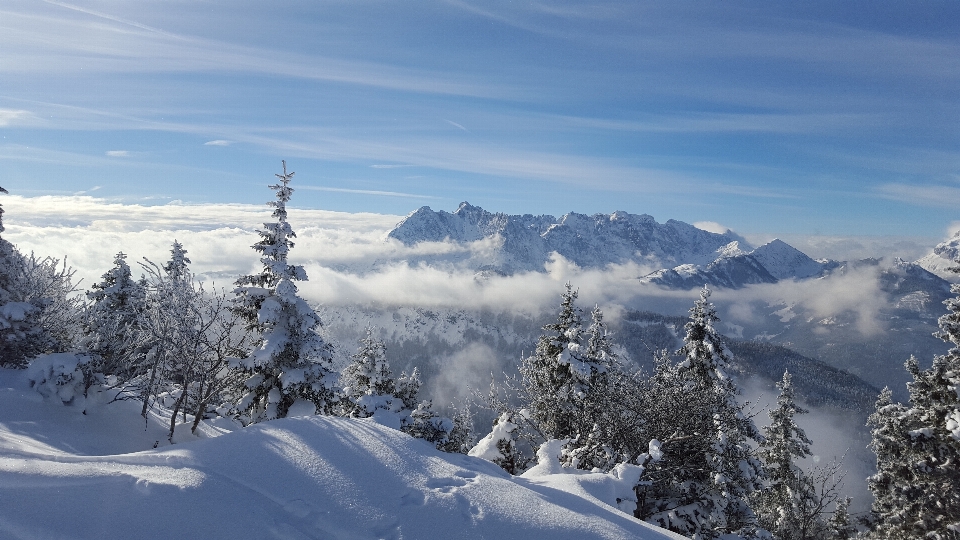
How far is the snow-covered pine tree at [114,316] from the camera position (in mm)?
19781

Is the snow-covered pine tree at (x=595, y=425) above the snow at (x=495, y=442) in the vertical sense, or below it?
above

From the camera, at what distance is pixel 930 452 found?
52.9 feet

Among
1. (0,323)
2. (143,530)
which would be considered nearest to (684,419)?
(143,530)

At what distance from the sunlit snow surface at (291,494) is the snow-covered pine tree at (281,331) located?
918 centimetres

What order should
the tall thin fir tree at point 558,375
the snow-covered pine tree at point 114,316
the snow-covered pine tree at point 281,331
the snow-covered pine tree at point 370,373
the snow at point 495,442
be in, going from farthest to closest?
1. the snow-covered pine tree at point 370,373
2. the snow-covered pine tree at point 114,316
3. the tall thin fir tree at point 558,375
4. the snow-covered pine tree at point 281,331
5. the snow at point 495,442

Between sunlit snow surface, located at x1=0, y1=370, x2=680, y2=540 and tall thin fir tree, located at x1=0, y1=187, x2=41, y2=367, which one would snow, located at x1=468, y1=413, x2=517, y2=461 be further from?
tall thin fir tree, located at x1=0, y1=187, x2=41, y2=367

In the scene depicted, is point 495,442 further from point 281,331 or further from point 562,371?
point 281,331

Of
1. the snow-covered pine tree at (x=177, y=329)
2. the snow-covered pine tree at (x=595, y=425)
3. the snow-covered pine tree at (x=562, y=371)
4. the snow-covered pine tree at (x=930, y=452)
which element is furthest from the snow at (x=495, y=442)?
the snow-covered pine tree at (x=930, y=452)

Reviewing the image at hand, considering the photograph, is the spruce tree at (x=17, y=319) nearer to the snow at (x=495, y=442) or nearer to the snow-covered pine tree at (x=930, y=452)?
the snow at (x=495, y=442)

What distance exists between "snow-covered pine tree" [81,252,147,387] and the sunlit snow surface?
14602mm

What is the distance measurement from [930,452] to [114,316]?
35021 millimetres

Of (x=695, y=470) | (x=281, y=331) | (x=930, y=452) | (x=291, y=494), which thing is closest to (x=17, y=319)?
(x=281, y=331)

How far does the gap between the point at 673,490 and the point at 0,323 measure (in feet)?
72.2

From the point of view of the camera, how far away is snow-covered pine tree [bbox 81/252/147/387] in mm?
19781
